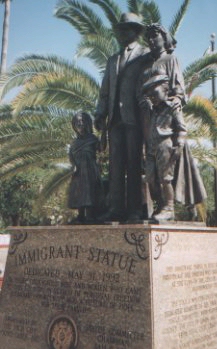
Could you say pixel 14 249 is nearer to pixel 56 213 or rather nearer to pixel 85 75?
pixel 85 75

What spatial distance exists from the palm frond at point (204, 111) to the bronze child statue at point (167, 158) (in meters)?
5.52

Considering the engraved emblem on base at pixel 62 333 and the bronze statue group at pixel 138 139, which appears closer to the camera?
the engraved emblem on base at pixel 62 333

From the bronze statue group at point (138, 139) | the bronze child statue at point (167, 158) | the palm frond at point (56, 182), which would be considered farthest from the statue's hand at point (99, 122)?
the palm frond at point (56, 182)

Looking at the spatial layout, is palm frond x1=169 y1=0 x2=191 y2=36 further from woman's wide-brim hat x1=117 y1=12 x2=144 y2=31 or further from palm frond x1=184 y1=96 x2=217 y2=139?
woman's wide-brim hat x1=117 y1=12 x2=144 y2=31

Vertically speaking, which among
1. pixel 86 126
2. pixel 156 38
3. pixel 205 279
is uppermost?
pixel 156 38

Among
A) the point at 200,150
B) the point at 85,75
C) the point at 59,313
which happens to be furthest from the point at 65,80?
the point at 59,313

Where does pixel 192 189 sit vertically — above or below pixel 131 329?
above

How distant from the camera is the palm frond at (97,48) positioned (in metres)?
11.1

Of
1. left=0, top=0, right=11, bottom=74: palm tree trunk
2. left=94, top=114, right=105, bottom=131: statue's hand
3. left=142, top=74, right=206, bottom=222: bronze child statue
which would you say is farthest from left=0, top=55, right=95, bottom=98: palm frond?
left=0, top=0, right=11, bottom=74: palm tree trunk

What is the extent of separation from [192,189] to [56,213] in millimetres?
14682

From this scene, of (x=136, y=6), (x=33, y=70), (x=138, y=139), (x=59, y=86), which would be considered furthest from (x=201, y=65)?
(x=138, y=139)

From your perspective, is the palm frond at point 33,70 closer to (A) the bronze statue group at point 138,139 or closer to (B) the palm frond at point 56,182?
(B) the palm frond at point 56,182

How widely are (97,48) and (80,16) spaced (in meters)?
1.07

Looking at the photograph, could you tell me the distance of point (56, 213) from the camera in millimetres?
19344
